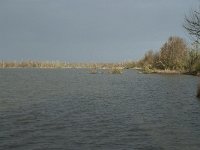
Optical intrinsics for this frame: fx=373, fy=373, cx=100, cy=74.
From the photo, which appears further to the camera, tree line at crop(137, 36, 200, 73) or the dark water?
tree line at crop(137, 36, 200, 73)

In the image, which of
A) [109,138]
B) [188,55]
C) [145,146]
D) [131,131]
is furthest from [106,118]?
[188,55]

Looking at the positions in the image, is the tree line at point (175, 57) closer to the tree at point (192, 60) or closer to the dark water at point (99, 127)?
the tree at point (192, 60)

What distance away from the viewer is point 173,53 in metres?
113

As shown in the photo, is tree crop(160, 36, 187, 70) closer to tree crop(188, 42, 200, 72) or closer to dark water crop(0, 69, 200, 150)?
tree crop(188, 42, 200, 72)

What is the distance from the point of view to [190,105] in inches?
1292

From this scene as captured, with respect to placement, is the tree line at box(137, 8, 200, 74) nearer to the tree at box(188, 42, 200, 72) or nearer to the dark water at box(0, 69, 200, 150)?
the tree at box(188, 42, 200, 72)

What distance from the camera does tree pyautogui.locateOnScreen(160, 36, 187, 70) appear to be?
112 metres

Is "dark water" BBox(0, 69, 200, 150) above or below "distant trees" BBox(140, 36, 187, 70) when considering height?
below

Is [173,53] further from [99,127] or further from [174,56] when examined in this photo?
[99,127]

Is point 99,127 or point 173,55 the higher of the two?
point 173,55

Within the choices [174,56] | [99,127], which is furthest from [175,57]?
[99,127]

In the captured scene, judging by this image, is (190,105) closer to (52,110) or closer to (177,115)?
(177,115)

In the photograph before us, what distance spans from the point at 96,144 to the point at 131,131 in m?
3.71

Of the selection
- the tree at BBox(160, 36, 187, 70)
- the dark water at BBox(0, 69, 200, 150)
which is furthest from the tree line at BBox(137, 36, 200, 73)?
the dark water at BBox(0, 69, 200, 150)
